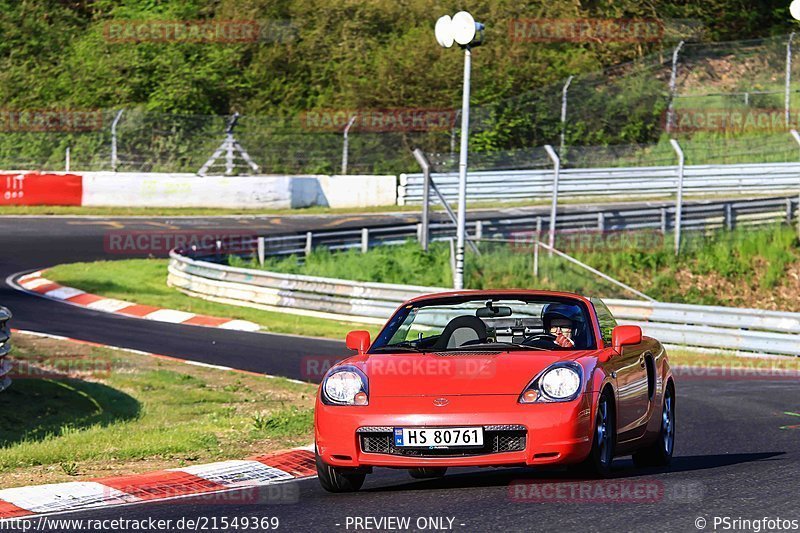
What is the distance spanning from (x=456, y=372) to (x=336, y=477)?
0.94m

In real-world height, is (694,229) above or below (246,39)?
below

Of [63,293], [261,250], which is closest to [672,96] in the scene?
[261,250]

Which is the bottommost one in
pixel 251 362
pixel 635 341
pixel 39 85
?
pixel 251 362

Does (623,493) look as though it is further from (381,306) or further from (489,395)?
(381,306)

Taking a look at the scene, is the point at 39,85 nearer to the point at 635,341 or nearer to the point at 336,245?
the point at 336,245

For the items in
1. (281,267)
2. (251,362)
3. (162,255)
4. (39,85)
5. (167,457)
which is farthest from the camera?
(39,85)

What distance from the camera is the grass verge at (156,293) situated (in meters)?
21.6

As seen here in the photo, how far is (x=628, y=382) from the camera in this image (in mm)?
8391

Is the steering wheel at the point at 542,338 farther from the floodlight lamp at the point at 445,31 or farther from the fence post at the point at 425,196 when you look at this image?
the fence post at the point at 425,196

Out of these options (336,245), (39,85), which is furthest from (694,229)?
(39,85)

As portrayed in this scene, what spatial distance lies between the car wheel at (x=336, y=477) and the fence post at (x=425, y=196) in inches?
575

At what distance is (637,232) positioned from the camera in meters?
27.7

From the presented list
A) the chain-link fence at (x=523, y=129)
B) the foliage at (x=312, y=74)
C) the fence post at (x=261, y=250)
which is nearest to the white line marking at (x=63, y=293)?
the fence post at (x=261, y=250)

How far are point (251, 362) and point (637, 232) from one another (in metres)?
13.2
